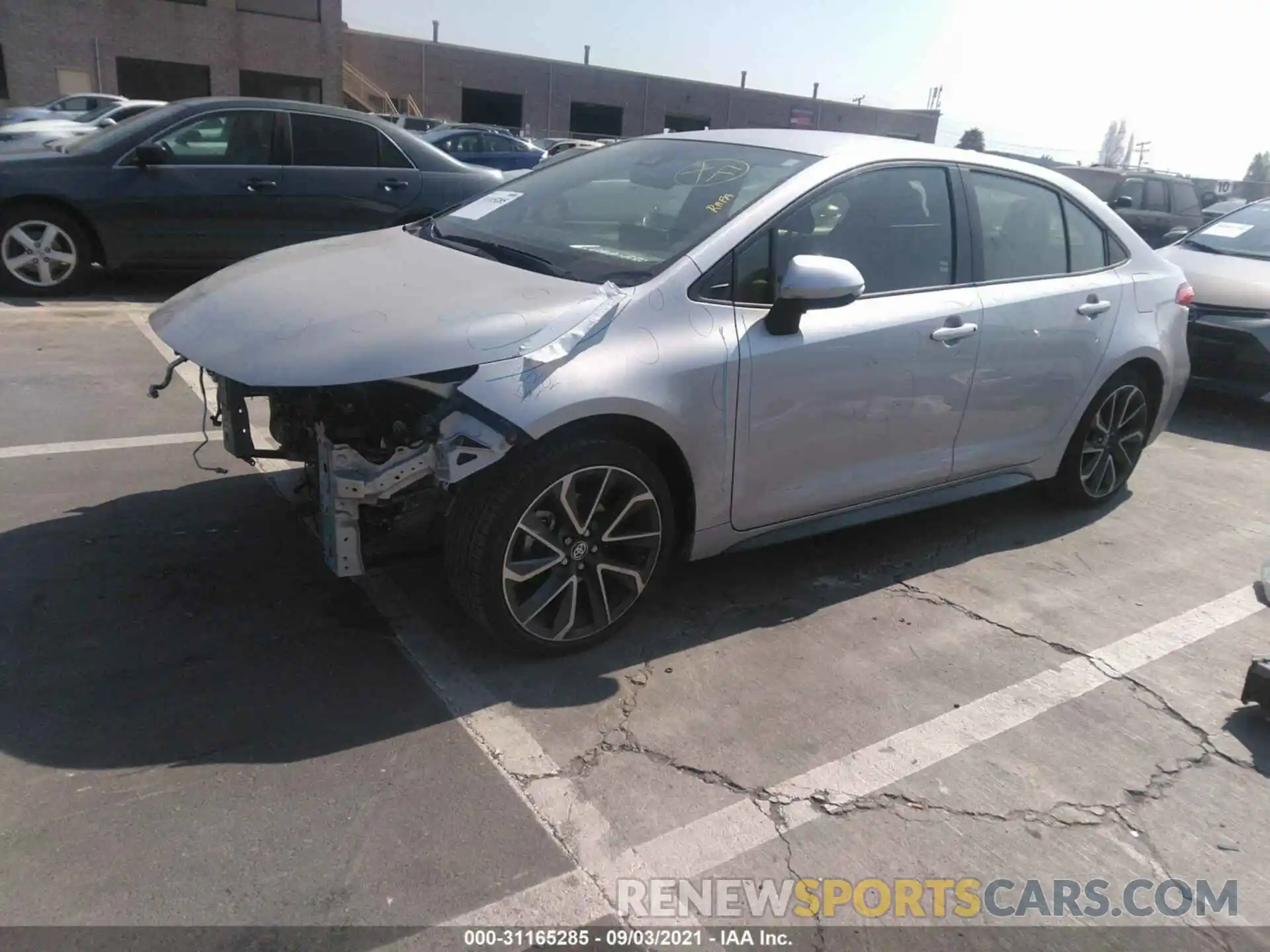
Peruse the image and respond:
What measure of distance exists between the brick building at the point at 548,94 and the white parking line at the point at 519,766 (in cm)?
4414

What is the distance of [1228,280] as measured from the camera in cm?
752

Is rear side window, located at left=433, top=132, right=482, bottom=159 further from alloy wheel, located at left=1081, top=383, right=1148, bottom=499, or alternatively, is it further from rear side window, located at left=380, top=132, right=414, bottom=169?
alloy wheel, located at left=1081, top=383, right=1148, bottom=499

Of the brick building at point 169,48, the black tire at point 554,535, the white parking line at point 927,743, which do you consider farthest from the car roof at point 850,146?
the brick building at point 169,48

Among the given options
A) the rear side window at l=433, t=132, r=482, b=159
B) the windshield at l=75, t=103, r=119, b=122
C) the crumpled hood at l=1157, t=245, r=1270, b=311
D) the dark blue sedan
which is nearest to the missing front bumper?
the crumpled hood at l=1157, t=245, r=1270, b=311

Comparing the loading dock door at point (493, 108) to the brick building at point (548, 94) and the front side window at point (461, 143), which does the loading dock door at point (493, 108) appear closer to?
the brick building at point (548, 94)

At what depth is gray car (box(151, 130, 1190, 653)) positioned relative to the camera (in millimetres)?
2980

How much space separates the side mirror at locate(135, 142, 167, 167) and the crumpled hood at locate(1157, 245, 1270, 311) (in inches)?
310

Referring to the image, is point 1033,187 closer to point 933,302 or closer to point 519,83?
point 933,302

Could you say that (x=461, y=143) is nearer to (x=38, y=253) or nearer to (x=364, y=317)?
(x=38, y=253)

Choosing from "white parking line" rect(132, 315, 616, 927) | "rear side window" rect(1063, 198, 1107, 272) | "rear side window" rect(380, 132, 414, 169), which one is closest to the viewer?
"white parking line" rect(132, 315, 616, 927)

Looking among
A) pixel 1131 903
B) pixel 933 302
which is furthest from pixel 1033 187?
pixel 1131 903

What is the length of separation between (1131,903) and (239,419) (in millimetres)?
3195

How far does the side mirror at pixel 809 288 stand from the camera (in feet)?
10.8

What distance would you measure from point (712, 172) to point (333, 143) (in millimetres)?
5755
